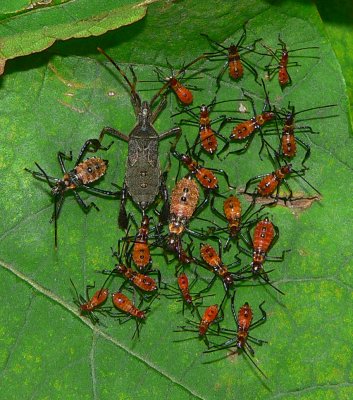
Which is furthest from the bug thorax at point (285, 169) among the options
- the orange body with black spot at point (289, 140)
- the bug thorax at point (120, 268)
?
the bug thorax at point (120, 268)

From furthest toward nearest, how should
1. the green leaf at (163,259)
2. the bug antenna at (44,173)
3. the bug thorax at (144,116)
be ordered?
the bug thorax at (144,116) < the bug antenna at (44,173) < the green leaf at (163,259)

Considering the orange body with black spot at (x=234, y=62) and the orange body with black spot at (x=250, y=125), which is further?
the orange body with black spot at (x=250, y=125)

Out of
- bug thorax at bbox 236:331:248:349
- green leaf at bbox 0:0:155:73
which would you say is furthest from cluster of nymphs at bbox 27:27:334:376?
green leaf at bbox 0:0:155:73

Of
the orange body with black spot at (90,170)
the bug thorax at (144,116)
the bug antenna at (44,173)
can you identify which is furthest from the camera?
the bug thorax at (144,116)

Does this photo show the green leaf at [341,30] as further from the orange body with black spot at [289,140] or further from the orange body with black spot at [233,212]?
the orange body with black spot at [233,212]

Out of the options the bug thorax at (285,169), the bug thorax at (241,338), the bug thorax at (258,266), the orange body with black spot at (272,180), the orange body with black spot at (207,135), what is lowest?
the bug thorax at (241,338)

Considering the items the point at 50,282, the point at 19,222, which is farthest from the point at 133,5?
the point at 50,282

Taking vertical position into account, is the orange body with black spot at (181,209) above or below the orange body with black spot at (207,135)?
below

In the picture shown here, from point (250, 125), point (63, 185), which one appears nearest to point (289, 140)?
point (250, 125)
